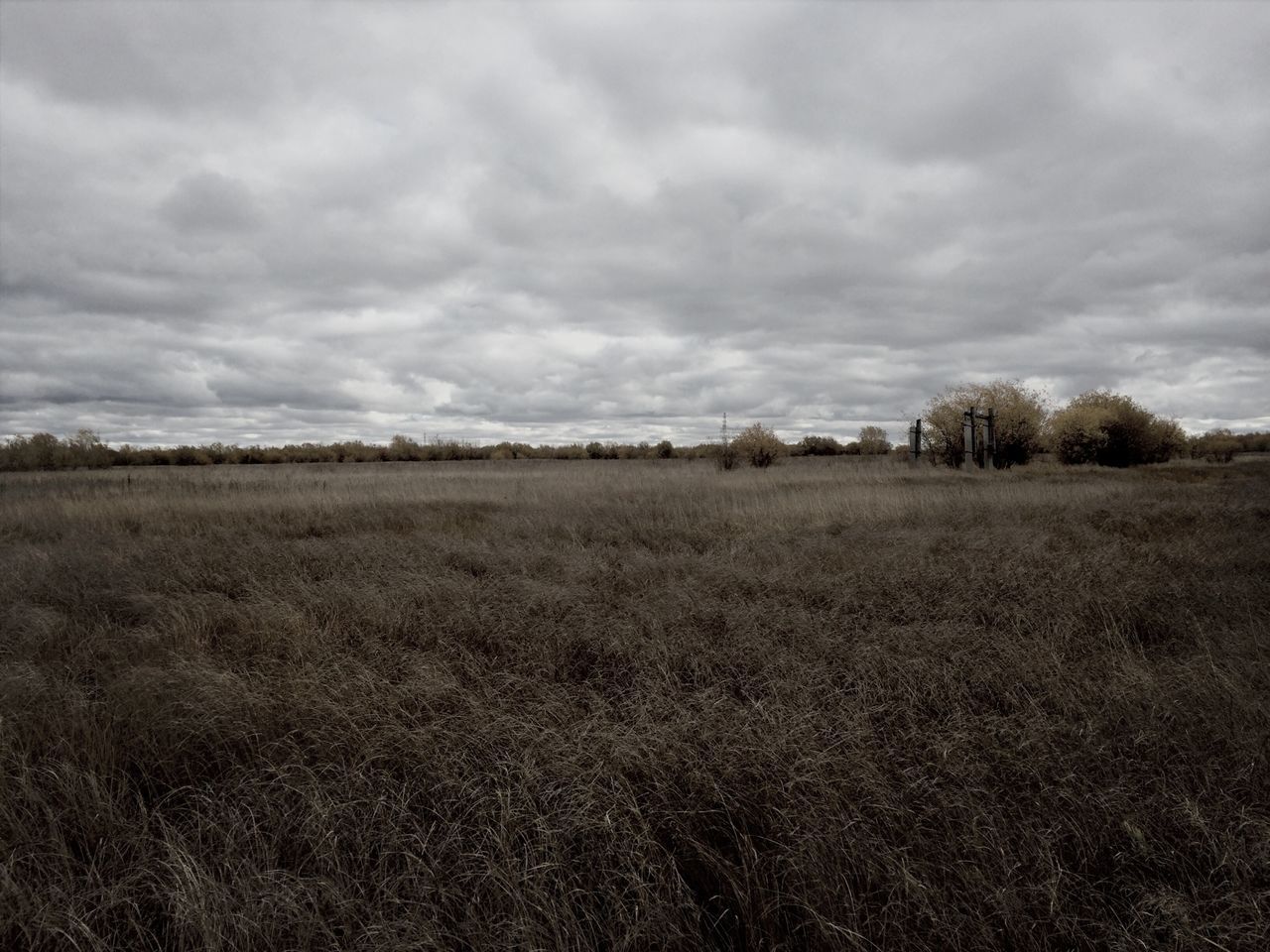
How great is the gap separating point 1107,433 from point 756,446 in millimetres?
17315

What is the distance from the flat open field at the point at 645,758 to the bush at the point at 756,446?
86.4 ft

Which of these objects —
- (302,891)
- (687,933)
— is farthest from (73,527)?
(687,933)

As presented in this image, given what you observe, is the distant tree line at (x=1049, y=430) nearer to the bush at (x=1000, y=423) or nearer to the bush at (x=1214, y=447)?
the bush at (x=1000, y=423)

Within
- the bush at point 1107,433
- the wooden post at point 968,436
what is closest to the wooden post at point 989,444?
the wooden post at point 968,436

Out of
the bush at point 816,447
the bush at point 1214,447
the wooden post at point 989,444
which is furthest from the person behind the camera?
the bush at point 816,447

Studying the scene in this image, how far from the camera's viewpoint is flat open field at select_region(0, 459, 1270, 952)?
2338 mm

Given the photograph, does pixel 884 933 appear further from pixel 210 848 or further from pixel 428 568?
pixel 428 568

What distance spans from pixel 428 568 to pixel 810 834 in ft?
21.0

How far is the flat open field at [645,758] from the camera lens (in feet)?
7.67

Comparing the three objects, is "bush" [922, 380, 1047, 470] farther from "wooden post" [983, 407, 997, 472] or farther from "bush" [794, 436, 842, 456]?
"bush" [794, 436, 842, 456]

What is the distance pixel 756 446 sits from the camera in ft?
112

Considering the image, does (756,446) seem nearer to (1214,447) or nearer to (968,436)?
(968,436)

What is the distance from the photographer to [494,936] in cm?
225

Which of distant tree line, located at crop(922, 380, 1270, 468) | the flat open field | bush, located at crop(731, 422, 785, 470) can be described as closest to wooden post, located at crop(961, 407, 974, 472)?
distant tree line, located at crop(922, 380, 1270, 468)
